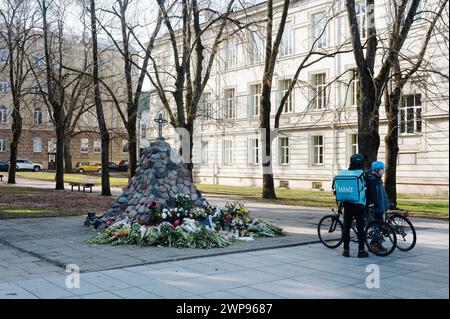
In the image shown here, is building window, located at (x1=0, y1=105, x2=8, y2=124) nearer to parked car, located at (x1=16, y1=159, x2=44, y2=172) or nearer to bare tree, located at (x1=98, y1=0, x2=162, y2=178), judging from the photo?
parked car, located at (x1=16, y1=159, x2=44, y2=172)

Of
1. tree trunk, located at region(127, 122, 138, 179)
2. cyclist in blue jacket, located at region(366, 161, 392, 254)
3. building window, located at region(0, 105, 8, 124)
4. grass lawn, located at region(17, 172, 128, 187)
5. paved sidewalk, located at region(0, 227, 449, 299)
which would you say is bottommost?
paved sidewalk, located at region(0, 227, 449, 299)

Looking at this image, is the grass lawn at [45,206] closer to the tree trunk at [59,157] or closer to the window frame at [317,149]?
the tree trunk at [59,157]

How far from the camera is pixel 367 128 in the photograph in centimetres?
1786

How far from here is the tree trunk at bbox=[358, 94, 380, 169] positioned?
18.0 m

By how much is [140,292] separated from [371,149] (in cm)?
1329

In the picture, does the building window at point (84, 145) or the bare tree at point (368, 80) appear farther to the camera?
the building window at point (84, 145)

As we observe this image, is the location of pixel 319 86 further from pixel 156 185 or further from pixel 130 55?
pixel 156 185

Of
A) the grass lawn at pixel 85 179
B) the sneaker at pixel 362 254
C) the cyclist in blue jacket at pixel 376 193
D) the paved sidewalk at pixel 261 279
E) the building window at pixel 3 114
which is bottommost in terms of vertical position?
the paved sidewalk at pixel 261 279

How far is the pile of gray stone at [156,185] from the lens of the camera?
520 inches

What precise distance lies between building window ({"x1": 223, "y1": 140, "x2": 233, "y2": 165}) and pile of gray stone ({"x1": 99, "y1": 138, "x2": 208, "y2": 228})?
102 feet

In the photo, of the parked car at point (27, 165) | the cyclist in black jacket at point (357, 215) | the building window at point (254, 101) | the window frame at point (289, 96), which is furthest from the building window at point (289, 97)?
the parked car at point (27, 165)

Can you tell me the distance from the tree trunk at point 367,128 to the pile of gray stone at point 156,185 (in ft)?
22.8

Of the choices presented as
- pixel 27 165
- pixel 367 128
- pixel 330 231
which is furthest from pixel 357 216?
pixel 27 165

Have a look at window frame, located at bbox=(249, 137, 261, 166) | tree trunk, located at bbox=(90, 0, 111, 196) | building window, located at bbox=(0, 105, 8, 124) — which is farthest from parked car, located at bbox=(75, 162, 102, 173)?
tree trunk, located at bbox=(90, 0, 111, 196)
